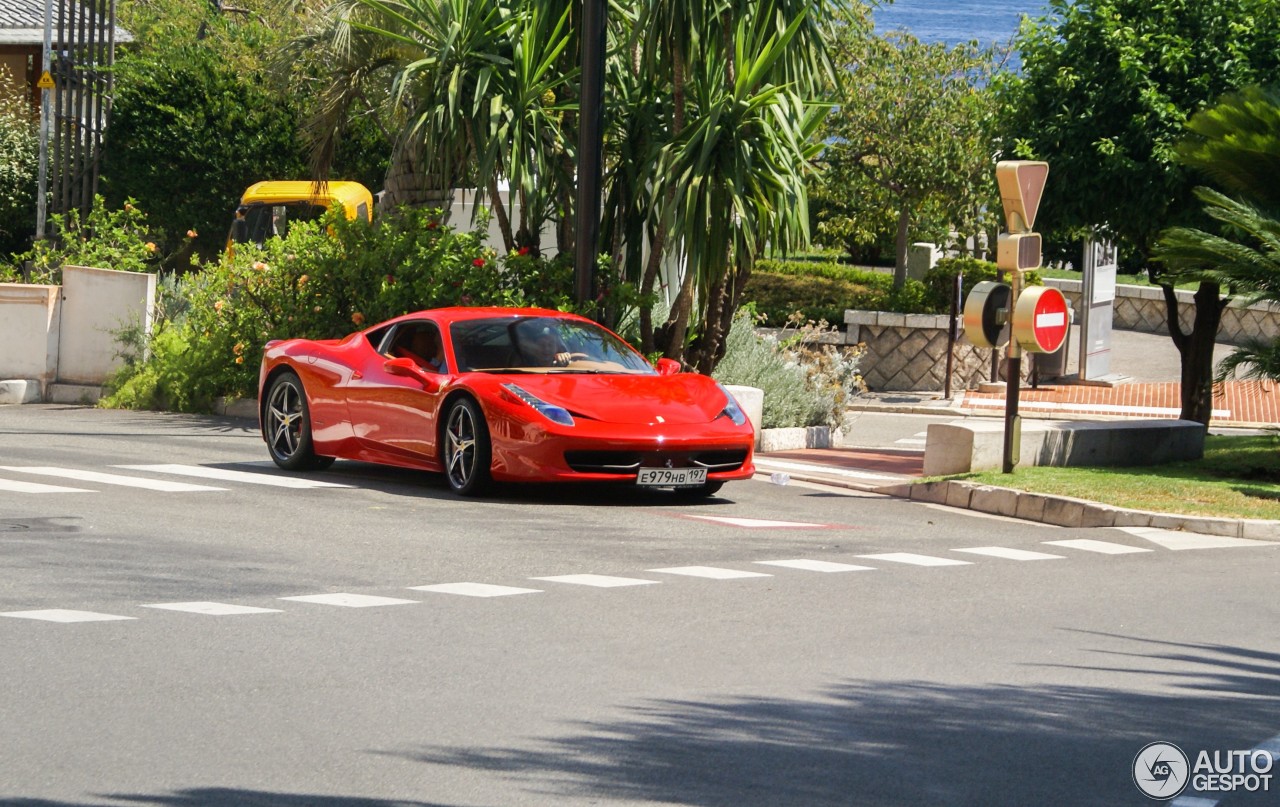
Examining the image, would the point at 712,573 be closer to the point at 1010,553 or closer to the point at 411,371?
the point at 1010,553

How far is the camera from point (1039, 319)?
13.9m

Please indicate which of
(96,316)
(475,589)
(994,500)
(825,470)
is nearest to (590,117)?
(825,470)

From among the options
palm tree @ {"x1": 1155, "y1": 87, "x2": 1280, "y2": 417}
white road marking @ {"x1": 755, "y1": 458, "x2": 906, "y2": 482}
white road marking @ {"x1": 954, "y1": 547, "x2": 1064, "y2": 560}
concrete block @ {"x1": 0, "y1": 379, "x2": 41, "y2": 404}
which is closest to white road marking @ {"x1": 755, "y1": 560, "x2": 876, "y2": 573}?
white road marking @ {"x1": 954, "y1": 547, "x2": 1064, "y2": 560}

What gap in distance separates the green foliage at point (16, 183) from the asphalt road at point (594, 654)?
23.9 m

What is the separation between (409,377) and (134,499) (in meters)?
2.19

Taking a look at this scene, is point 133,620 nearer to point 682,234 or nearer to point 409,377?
point 409,377

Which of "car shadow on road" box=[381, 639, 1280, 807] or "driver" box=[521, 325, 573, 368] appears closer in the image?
"car shadow on road" box=[381, 639, 1280, 807]

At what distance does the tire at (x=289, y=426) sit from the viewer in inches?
554

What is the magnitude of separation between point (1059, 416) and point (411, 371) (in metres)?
15.7

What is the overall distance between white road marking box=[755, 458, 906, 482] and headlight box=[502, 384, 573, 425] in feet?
13.2

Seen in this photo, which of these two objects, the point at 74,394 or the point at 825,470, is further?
the point at 74,394

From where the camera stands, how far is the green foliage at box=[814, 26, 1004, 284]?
36.6m

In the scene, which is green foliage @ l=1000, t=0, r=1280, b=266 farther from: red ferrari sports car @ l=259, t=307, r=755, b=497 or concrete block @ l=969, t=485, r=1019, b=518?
red ferrari sports car @ l=259, t=307, r=755, b=497

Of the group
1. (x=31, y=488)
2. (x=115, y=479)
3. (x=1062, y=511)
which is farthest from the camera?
(x=115, y=479)
